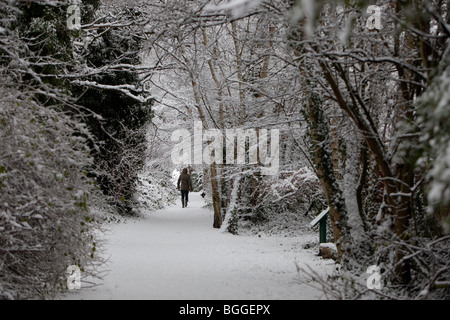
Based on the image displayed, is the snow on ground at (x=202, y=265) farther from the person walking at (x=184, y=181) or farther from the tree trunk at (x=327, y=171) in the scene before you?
the person walking at (x=184, y=181)

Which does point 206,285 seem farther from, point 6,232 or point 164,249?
point 164,249

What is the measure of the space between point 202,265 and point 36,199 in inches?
163

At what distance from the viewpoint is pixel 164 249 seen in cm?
1077

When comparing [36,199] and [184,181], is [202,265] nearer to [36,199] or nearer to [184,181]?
[36,199]

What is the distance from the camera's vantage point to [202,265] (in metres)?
8.71

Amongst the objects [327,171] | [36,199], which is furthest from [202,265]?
[36,199]

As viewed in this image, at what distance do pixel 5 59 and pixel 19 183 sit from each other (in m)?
4.82

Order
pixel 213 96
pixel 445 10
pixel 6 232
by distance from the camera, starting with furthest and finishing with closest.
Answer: pixel 213 96
pixel 445 10
pixel 6 232

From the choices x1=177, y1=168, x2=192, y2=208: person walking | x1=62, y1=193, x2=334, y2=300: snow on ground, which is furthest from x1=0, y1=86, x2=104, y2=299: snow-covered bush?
x1=177, y1=168, x2=192, y2=208: person walking

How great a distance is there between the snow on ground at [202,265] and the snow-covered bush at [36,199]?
2.13ft

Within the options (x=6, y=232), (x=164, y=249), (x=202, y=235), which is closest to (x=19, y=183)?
(x=6, y=232)

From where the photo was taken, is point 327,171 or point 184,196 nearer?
point 327,171

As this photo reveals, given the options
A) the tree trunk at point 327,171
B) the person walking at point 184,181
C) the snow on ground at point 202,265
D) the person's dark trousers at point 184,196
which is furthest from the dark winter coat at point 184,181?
the tree trunk at point 327,171
